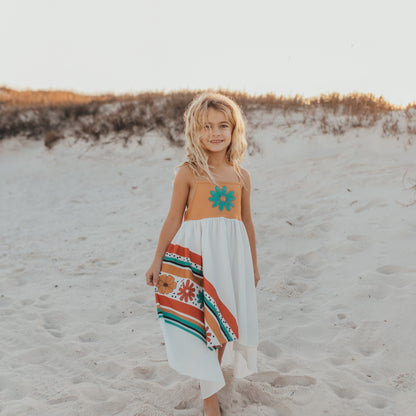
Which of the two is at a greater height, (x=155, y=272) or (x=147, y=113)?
(x=147, y=113)

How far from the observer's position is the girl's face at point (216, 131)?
2146mm

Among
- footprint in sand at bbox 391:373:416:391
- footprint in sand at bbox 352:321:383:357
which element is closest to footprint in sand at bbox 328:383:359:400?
footprint in sand at bbox 391:373:416:391

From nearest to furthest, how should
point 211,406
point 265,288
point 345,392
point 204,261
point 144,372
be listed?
point 204,261, point 211,406, point 345,392, point 144,372, point 265,288

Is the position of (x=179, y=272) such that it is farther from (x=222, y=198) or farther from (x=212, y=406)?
(x=212, y=406)

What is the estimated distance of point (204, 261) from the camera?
6.93 feet

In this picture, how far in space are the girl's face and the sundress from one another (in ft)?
0.66

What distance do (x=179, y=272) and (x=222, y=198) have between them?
45cm

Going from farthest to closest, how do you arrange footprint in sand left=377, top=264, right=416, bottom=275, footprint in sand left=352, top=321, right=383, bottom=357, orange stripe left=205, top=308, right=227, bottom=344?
footprint in sand left=377, top=264, right=416, bottom=275
footprint in sand left=352, top=321, right=383, bottom=357
orange stripe left=205, top=308, right=227, bottom=344

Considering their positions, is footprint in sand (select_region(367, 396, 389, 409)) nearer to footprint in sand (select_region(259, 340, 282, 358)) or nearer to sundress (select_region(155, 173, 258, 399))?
footprint in sand (select_region(259, 340, 282, 358))

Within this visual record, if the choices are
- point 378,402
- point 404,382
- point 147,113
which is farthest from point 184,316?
point 147,113

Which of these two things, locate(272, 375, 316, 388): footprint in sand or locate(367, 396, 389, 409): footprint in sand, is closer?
locate(367, 396, 389, 409): footprint in sand

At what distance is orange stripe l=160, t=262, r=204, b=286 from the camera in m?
2.14

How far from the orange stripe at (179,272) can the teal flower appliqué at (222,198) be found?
0.37 meters

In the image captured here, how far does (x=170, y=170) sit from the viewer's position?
319 inches
